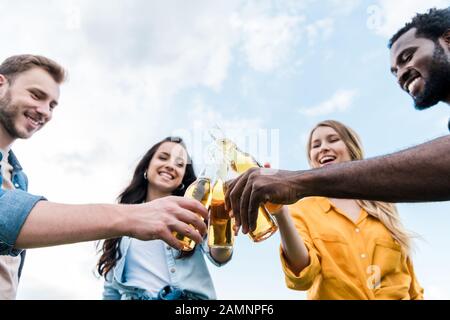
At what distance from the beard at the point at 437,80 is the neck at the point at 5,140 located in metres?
3.01

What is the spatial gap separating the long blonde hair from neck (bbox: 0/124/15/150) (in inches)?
78.5

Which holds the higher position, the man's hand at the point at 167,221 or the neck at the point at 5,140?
the neck at the point at 5,140

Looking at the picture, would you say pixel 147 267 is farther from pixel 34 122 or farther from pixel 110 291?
pixel 34 122

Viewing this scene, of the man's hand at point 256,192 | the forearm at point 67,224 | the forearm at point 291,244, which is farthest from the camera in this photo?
the forearm at point 291,244

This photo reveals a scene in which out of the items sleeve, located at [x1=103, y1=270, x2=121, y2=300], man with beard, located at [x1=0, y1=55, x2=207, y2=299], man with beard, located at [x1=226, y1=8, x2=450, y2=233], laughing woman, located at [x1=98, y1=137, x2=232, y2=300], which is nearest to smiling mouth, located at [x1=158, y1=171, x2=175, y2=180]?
laughing woman, located at [x1=98, y1=137, x2=232, y2=300]

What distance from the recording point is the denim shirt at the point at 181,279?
247 cm

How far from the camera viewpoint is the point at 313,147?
2818 millimetres

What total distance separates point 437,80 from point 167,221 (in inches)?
108

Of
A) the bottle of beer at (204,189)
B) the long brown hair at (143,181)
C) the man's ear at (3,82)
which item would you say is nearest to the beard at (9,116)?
the man's ear at (3,82)

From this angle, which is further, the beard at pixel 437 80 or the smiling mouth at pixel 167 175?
the beard at pixel 437 80

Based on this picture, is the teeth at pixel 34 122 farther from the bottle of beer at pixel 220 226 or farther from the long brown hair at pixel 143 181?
the bottle of beer at pixel 220 226

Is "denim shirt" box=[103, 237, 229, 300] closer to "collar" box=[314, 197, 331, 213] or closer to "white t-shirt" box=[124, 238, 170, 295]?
"white t-shirt" box=[124, 238, 170, 295]

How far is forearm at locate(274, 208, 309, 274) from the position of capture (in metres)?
2.14
